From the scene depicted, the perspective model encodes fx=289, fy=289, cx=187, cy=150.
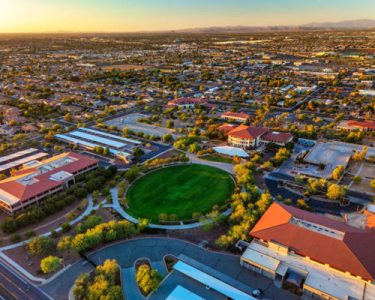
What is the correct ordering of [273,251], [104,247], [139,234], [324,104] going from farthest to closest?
[324,104], [139,234], [104,247], [273,251]

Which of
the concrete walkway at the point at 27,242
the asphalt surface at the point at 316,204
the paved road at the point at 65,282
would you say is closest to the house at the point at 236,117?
the asphalt surface at the point at 316,204

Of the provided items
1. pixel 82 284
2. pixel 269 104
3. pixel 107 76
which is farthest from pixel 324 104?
pixel 107 76

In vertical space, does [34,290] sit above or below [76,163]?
below

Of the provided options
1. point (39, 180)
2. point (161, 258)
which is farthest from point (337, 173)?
point (39, 180)

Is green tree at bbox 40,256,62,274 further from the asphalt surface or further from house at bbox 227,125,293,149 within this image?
house at bbox 227,125,293,149

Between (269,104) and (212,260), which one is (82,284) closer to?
(212,260)

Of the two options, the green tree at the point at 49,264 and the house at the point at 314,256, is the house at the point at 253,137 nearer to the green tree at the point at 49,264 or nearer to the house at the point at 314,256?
the house at the point at 314,256

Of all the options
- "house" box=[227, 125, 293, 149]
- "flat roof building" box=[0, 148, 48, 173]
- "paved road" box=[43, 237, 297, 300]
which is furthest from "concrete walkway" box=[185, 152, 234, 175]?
"flat roof building" box=[0, 148, 48, 173]

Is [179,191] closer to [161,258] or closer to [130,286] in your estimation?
[161,258]

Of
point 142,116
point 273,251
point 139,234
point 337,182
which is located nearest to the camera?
point 273,251
